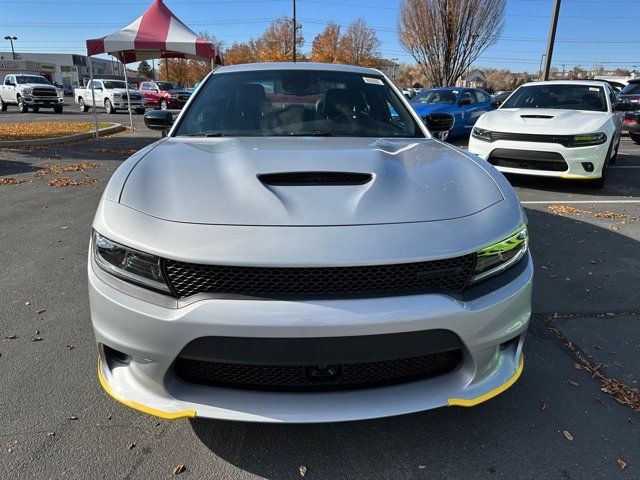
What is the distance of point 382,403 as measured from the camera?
5.61 ft

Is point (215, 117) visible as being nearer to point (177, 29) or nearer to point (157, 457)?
point (157, 457)

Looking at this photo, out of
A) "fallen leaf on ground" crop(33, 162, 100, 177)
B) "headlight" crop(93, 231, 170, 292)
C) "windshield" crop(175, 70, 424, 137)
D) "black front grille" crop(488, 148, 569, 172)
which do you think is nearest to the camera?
"headlight" crop(93, 231, 170, 292)

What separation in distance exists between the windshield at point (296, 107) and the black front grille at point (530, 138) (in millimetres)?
4053

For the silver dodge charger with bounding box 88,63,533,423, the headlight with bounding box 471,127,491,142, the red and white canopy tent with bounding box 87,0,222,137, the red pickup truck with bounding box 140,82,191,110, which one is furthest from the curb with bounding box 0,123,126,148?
the red pickup truck with bounding box 140,82,191,110

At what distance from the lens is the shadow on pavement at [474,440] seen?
189cm

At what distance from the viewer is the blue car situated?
41.7 ft

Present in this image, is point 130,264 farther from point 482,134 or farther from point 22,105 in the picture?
point 22,105

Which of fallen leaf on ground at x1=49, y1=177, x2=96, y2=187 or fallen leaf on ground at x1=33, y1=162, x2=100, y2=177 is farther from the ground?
fallen leaf on ground at x1=33, y1=162, x2=100, y2=177

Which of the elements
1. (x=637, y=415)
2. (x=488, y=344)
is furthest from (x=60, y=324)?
(x=637, y=415)

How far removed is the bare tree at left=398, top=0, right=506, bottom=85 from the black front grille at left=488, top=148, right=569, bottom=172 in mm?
23353

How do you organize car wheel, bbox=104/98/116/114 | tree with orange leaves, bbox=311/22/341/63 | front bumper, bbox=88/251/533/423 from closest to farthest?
front bumper, bbox=88/251/533/423
car wheel, bbox=104/98/116/114
tree with orange leaves, bbox=311/22/341/63

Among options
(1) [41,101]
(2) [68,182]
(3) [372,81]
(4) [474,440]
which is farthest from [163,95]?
(4) [474,440]

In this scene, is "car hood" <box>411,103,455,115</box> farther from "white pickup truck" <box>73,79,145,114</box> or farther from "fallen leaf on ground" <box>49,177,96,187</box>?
"white pickup truck" <box>73,79,145,114</box>

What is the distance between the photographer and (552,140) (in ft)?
21.7
